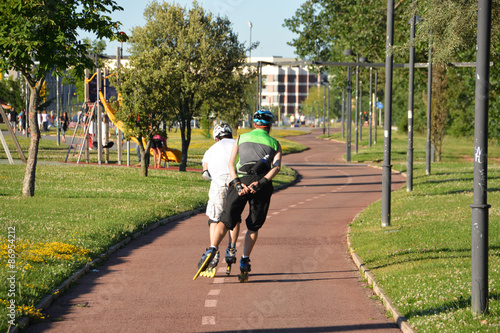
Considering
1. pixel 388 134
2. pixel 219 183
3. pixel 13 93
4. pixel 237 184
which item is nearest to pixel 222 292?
pixel 237 184

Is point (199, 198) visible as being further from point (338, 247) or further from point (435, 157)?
point (435, 157)

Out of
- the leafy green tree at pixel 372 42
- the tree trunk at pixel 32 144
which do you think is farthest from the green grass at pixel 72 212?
the leafy green tree at pixel 372 42

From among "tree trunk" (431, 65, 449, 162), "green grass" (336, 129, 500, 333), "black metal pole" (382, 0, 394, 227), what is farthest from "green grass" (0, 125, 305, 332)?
"tree trunk" (431, 65, 449, 162)

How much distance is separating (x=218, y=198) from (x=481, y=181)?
11.7 feet

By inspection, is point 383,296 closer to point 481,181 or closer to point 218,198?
point 481,181

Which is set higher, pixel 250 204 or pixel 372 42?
pixel 372 42

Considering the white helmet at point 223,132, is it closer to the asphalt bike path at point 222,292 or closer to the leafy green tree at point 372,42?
the asphalt bike path at point 222,292

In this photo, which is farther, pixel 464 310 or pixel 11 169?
pixel 11 169

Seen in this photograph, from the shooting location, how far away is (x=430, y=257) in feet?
33.9

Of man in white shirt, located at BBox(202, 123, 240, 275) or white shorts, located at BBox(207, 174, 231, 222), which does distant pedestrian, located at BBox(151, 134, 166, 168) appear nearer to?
man in white shirt, located at BBox(202, 123, 240, 275)

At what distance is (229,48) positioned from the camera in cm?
3403

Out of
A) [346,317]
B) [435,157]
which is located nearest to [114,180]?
[346,317]

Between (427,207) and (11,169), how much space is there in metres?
15.2

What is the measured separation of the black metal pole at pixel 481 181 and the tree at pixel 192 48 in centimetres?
2480
